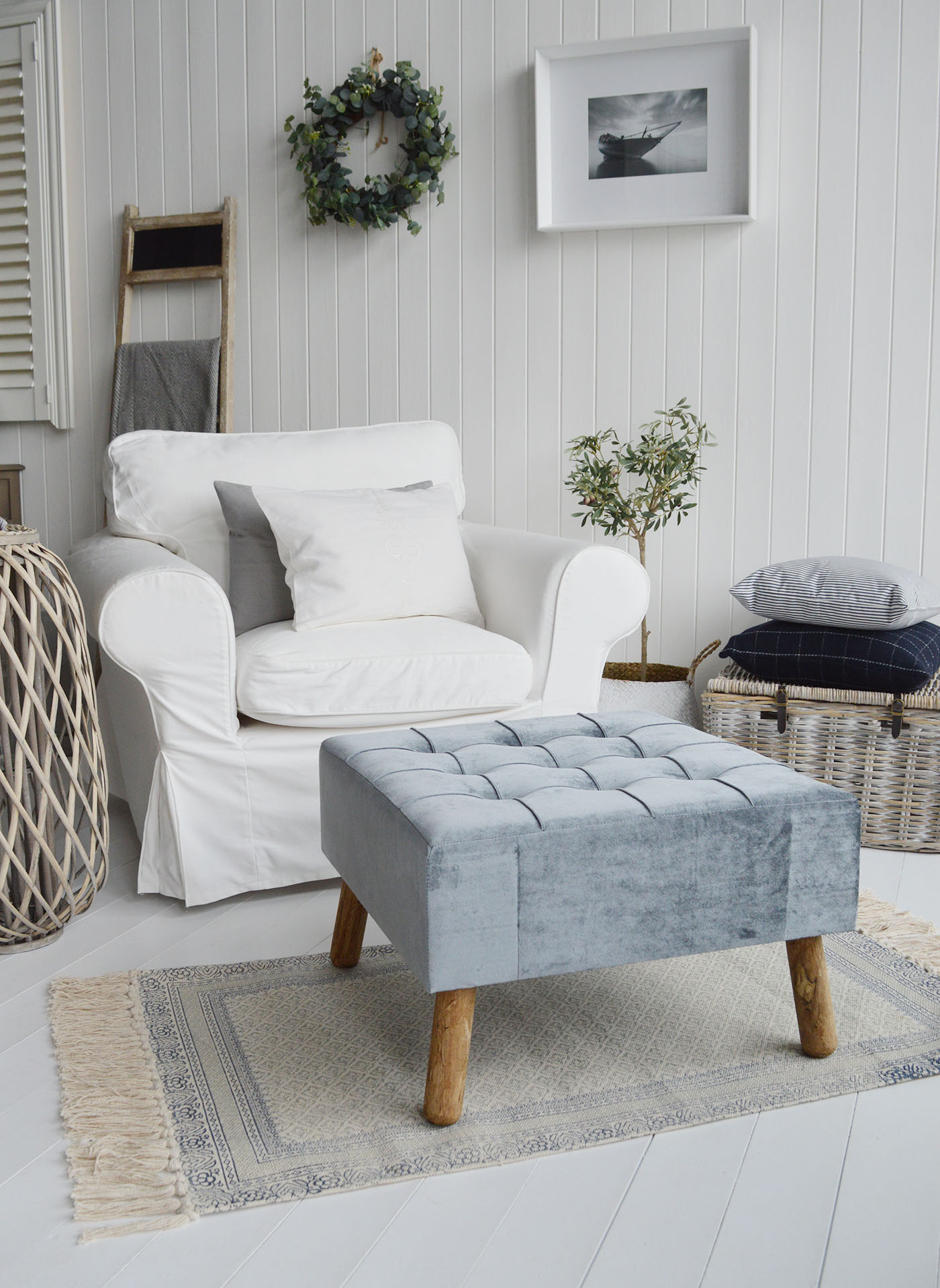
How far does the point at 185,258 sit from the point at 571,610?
182cm

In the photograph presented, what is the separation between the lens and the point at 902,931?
1950 mm

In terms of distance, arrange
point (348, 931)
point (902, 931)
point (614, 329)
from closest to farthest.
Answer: point (348, 931)
point (902, 931)
point (614, 329)

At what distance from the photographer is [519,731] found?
177cm

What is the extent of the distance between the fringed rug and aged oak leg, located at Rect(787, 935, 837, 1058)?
0.10 feet

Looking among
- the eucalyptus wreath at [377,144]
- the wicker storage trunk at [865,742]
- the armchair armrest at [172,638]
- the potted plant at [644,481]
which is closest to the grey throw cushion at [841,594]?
the wicker storage trunk at [865,742]

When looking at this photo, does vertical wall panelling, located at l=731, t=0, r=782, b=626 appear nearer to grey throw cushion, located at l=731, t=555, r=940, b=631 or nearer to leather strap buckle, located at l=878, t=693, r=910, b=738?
grey throw cushion, located at l=731, t=555, r=940, b=631

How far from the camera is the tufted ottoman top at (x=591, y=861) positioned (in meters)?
1.33

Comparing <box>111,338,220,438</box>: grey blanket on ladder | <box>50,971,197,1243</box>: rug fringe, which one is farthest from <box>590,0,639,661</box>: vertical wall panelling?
<box>50,971,197,1243</box>: rug fringe

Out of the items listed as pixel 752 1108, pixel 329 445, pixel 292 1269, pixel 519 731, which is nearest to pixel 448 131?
pixel 329 445

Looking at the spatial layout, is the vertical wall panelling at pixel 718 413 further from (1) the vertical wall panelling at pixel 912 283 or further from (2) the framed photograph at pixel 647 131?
(1) the vertical wall panelling at pixel 912 283

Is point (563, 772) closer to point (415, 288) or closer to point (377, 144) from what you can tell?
point (415, 288)

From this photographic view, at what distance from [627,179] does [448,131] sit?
500mm

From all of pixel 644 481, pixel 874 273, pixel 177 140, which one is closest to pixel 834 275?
pixel 874 273

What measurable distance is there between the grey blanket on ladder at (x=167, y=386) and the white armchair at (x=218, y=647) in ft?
2.15
